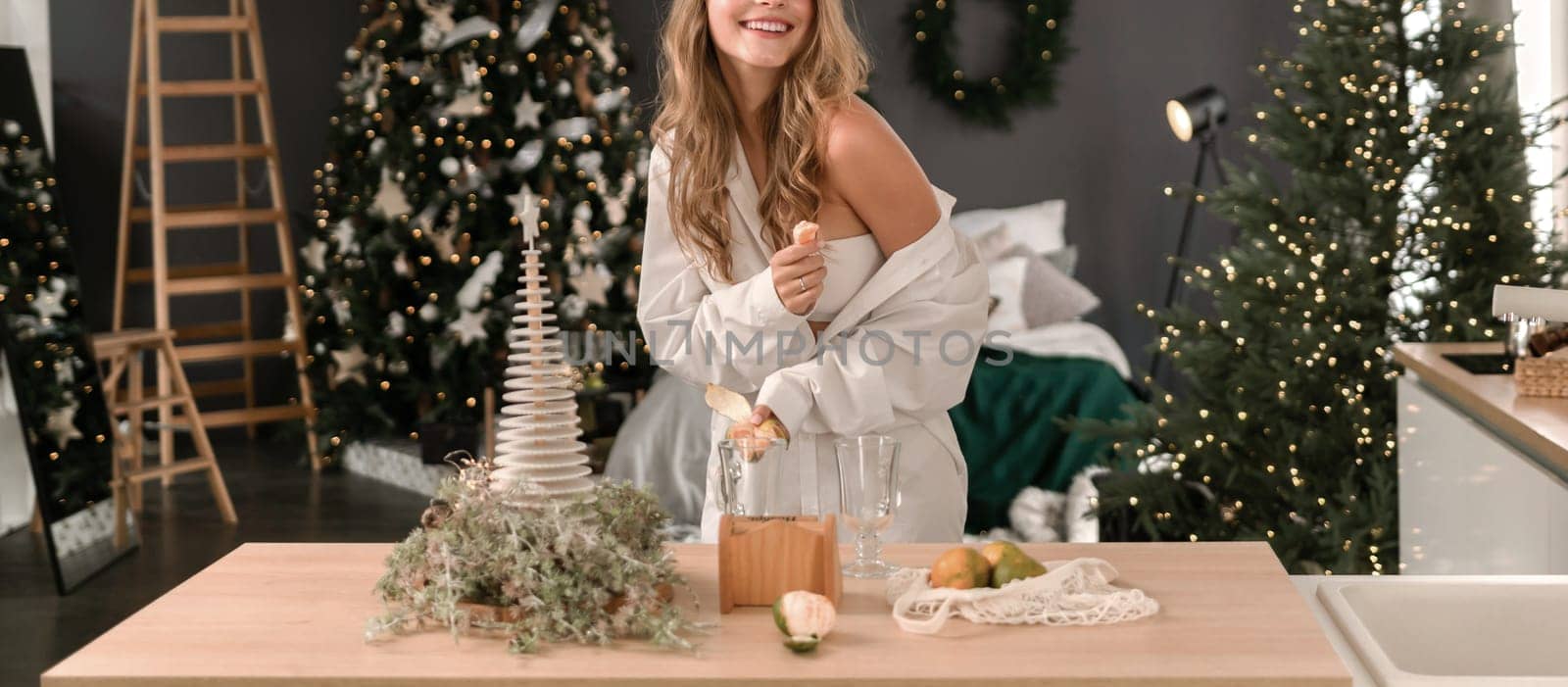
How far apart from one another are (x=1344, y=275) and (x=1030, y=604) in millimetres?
2677

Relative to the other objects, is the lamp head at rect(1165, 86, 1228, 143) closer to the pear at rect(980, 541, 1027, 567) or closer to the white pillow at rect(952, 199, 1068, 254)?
the white pillow at rect(952, 199, 1068, 254)

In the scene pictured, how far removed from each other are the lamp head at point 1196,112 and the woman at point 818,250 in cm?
352

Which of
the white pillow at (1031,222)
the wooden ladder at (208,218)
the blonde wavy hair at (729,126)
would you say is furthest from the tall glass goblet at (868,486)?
the white pillow at (1031,222)

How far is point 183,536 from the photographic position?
16.8ft

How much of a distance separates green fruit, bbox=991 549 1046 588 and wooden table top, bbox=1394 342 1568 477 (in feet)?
3.29

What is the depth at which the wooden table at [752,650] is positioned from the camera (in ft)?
4.37

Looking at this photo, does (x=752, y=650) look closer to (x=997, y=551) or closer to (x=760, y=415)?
(x=997, y=551)

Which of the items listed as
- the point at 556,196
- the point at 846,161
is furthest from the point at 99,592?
the point at 846,161

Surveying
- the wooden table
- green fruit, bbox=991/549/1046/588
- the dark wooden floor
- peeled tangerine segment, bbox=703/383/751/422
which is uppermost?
peeled tangerine segment, bbox=703/383/751/422

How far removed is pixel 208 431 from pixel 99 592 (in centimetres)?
294

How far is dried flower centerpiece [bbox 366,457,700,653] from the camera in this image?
1.43 m

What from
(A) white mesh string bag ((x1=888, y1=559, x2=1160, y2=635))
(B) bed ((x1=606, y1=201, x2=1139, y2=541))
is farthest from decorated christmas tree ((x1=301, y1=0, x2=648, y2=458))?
(A) white mesh string bag ((x1=888, y1=559, x2=1160, y2=635))

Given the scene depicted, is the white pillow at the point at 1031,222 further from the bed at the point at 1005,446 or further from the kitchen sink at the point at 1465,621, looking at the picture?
the kitchen sink at the point at 1465,621

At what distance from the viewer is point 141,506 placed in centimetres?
564
